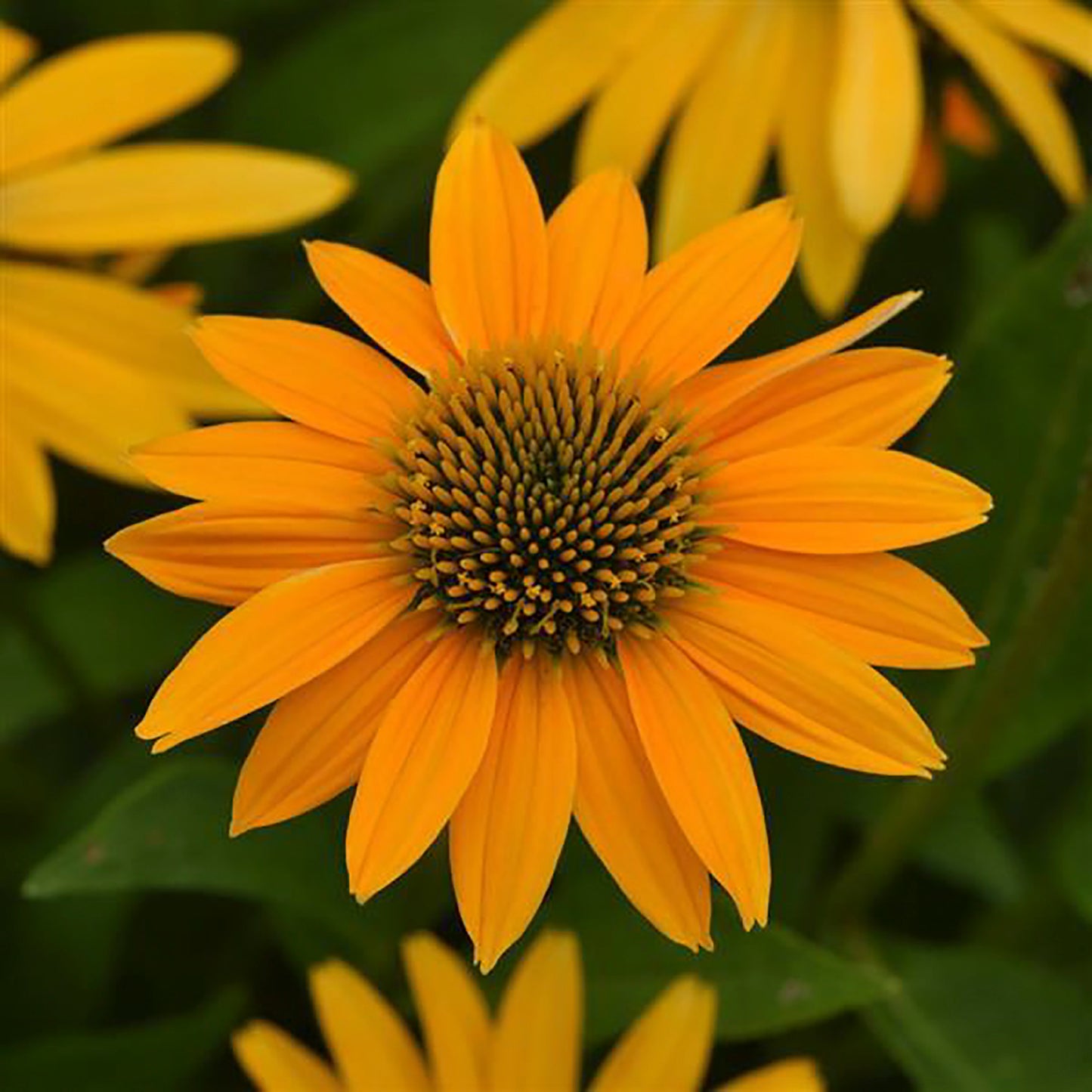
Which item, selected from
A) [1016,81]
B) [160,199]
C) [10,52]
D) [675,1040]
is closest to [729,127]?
[1016,81]

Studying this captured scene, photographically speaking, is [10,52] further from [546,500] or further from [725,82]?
[546,500]

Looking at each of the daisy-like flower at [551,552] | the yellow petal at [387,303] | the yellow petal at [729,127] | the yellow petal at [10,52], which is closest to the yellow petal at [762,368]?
the daisy-like flower at [551,552]

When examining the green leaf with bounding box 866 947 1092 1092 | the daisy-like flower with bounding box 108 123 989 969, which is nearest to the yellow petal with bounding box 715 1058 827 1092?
the green leaf with bounding box 866 947 1092 1092

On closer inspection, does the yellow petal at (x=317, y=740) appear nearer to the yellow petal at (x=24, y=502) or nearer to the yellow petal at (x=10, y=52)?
the yellow petal at (x=24, y=502)

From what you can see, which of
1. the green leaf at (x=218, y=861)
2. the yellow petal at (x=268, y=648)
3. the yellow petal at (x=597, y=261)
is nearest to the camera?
the yellow petal at (x=268, y=648)

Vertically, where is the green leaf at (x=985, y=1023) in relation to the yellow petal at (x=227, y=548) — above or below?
below
